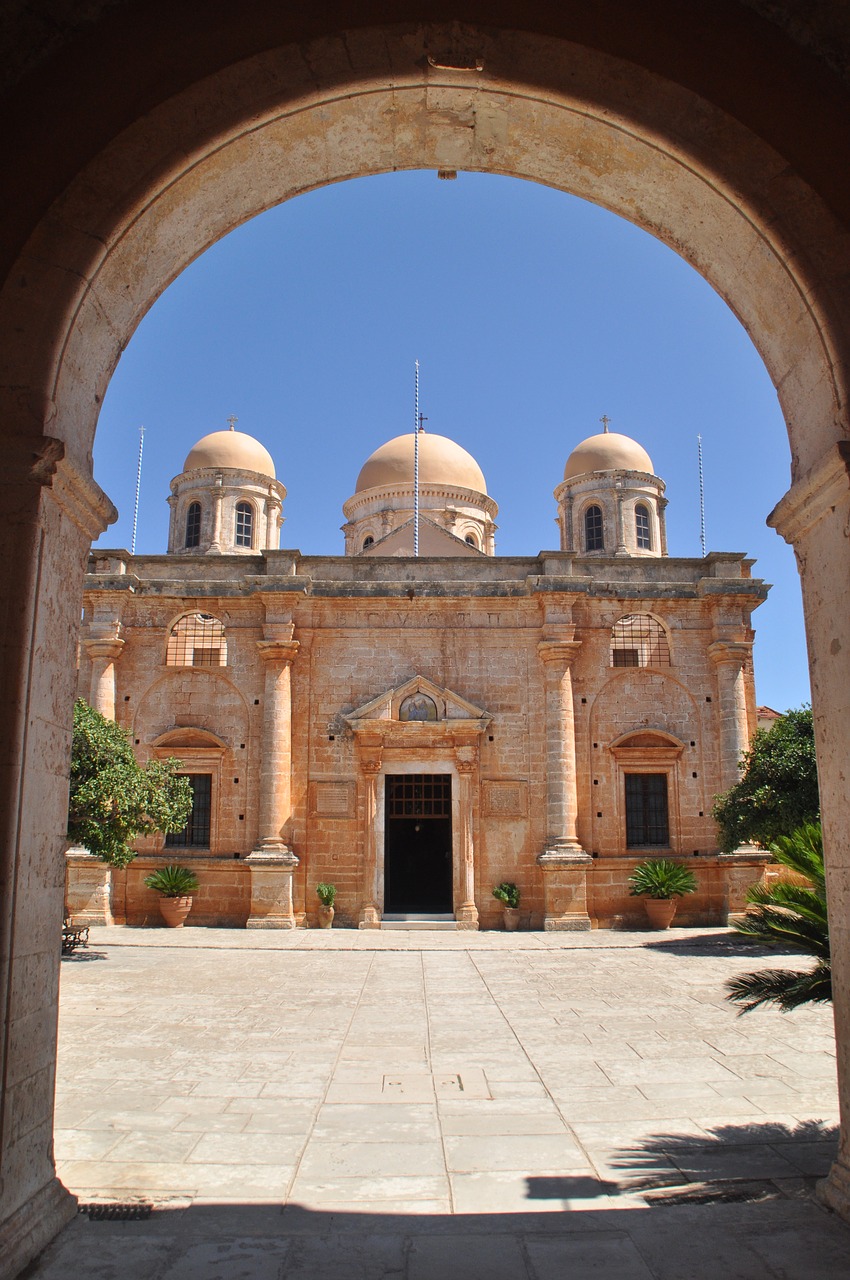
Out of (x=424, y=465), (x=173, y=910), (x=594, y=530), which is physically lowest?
(x=173, y=910)

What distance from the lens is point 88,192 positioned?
4289mm

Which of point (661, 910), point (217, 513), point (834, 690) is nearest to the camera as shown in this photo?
point (834, 690)

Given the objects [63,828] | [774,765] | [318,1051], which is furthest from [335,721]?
[63,828]

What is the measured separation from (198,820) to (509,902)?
6388mm

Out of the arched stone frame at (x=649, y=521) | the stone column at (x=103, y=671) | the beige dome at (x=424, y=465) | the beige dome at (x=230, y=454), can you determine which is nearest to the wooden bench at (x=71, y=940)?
the stone column at (x=103, y=671)

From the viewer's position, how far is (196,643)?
71.2ft

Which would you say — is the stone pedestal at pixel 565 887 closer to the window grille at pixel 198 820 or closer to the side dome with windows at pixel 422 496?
the window grille at pixel 198 820

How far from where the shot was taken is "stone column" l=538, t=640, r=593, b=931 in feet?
58.7

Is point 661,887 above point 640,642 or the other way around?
the other way around

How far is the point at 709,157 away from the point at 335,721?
1537cm

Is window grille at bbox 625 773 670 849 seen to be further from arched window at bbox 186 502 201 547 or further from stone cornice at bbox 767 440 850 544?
stone cornice at bbox 767 440 850 544

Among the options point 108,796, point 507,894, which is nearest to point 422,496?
point 507,894

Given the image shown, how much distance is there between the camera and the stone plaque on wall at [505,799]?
1861 centimetres

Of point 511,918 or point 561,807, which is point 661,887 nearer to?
point 561,807
